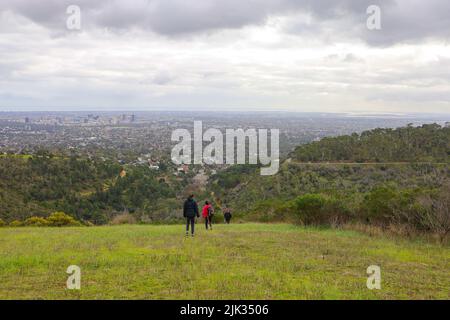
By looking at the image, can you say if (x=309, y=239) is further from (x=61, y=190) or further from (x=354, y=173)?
(x=61, y=190)

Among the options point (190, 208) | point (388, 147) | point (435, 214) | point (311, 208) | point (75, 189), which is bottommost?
point (75, 189)

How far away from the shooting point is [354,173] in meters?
54.8

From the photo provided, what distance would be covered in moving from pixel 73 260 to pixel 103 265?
1.08m

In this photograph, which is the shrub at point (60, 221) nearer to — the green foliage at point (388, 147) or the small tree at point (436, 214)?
the small tree at point (436, 214)

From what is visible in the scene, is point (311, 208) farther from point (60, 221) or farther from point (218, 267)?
point (60, 221)

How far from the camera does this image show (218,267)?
10.5 meters

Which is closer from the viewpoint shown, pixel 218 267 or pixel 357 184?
pixel 218 267

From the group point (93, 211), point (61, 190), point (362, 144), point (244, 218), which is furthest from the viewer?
point (362, 144)

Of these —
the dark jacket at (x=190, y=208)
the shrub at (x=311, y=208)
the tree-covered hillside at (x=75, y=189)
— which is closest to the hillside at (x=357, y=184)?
the shrub at (x=311, y=208)

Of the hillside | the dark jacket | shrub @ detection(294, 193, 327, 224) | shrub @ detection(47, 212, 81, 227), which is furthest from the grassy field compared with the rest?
shrub @ detection(47, 212, 81, 227)

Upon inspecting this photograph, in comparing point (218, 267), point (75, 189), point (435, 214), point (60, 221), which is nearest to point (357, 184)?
point (435, 214)

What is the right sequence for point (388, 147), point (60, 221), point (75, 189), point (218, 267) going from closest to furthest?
point (218, 267)
point (60, 221)
point (75, 189)
point (388, 147)

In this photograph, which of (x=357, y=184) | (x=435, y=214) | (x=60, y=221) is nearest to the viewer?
(x=435, y=214)

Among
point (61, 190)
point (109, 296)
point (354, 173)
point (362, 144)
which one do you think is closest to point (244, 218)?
point (109, 296)
